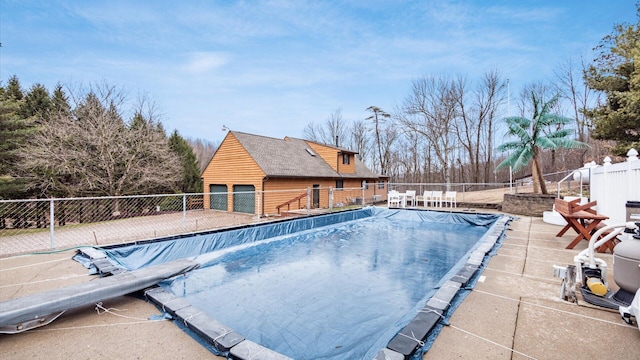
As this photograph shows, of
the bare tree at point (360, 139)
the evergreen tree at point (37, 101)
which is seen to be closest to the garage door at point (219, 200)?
the evergreen tree at point (37, 101)

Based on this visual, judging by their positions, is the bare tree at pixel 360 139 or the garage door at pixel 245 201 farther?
the bare tree at pixel 360 139

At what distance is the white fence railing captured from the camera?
488cm

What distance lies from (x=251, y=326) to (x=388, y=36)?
46.3ft

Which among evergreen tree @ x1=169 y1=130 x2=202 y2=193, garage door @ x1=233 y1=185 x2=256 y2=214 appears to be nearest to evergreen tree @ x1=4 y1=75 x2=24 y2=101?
A: evergreen tree @ x1=169 y1=130 x2=202 y2=193

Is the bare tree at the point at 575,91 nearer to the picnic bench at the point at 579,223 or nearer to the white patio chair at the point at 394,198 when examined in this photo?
the white patio chair at the point at 394,198

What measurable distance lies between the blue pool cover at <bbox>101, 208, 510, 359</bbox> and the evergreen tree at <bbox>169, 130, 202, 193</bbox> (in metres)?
13.6

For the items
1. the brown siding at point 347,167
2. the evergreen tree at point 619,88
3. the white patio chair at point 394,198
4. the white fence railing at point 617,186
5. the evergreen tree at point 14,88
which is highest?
the evergreen tree at point 14,88

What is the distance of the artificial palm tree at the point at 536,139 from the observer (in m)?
11.8

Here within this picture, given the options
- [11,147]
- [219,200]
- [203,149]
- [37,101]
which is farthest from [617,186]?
[203,149]

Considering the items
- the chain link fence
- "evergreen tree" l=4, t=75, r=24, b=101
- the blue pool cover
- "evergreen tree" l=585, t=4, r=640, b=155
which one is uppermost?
"evergreen tree" l=4, t=75, r=24, b=101

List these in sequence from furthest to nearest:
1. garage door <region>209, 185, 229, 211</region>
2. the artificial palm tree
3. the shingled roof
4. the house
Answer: garage door <region>209, 185, 229, 211</region>
the shingled roof
the house
the artificial palm tree

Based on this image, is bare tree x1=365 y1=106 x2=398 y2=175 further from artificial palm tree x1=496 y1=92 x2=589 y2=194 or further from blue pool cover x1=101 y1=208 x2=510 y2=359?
blue pool cover x1=101 y1=208 x2=510 y2=359

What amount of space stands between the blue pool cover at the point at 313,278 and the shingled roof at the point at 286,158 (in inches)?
231

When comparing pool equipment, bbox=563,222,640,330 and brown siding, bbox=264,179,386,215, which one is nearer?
pool equipment, bbox=563,222,640,330
